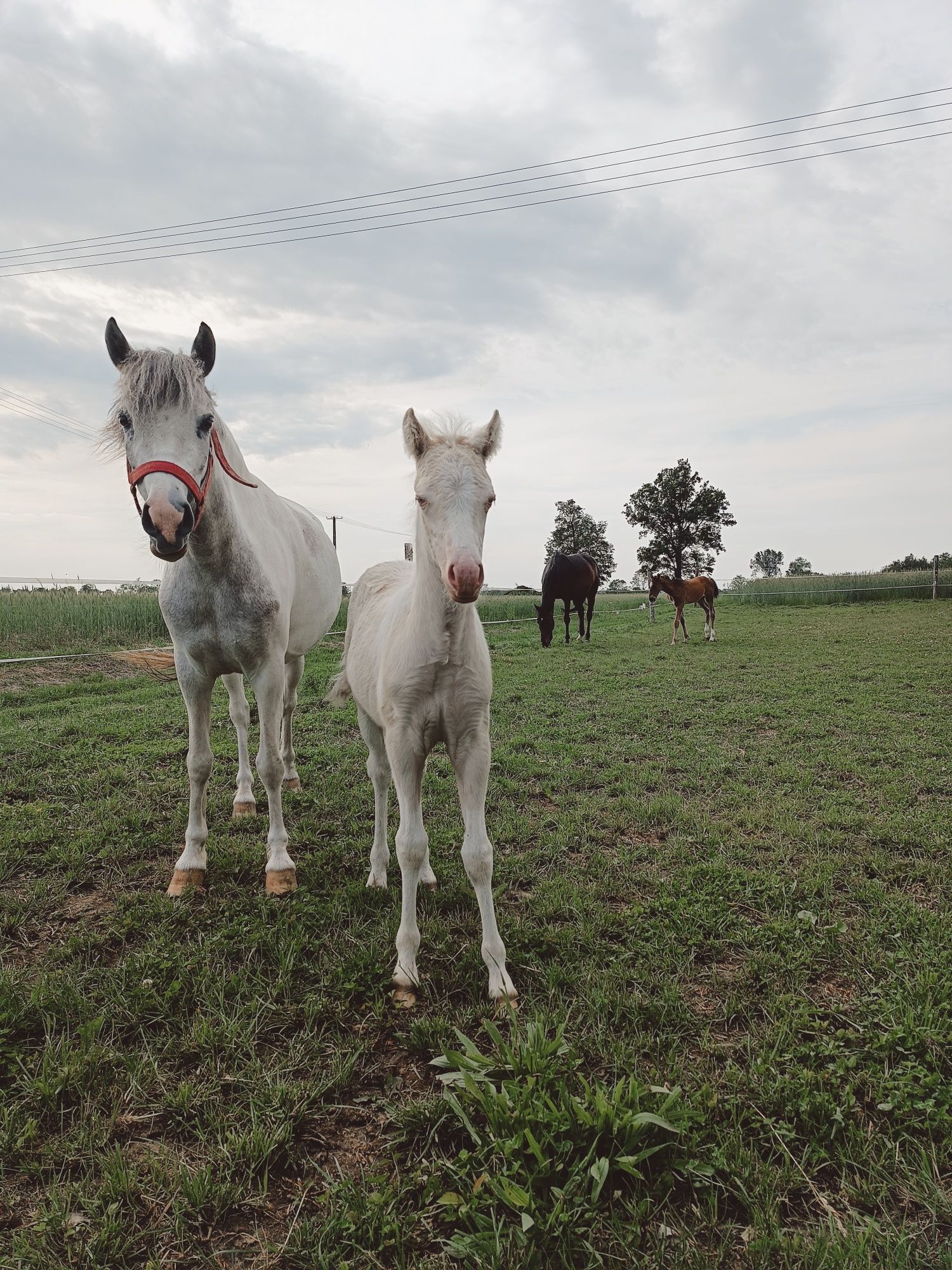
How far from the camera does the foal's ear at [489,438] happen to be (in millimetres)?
2939

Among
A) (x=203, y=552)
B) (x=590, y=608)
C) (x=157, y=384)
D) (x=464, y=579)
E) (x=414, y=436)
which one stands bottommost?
(x=590, y=608)

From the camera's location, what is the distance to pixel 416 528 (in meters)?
3.15

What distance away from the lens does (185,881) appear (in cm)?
371

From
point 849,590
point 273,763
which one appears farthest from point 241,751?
point 849,590

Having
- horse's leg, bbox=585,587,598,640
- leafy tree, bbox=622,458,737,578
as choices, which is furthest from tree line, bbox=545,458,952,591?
horse's leg, bbox=585,587,598,640

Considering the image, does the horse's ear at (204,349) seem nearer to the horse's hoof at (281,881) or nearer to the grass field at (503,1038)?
the horse's hoof at (281,881)

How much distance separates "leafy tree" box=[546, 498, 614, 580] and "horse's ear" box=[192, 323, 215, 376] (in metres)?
58.3

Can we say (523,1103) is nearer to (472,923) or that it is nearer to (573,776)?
(472,923)

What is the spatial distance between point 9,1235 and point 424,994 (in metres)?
1.46

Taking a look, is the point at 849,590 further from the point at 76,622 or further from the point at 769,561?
the point at 769,561

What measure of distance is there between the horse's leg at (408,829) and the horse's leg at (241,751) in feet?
7.89

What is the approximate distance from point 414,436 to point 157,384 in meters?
1.31

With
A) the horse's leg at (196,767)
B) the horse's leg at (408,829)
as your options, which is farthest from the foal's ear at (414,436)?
the horse's leg at (196,767)

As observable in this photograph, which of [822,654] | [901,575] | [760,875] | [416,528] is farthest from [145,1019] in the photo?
[901,575]
